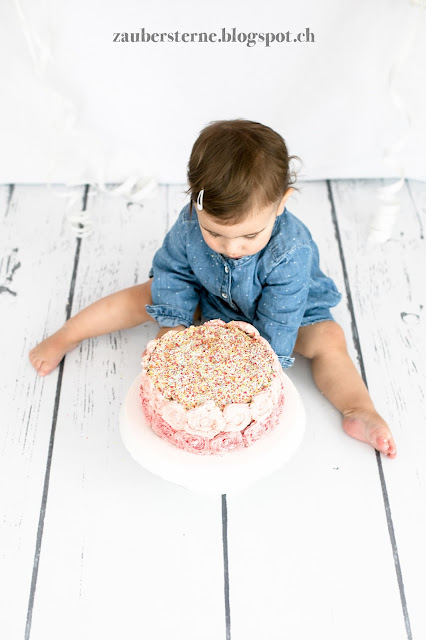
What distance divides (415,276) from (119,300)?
0.62 metres

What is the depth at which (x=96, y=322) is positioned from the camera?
1.36m

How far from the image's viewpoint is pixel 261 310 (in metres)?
1.22

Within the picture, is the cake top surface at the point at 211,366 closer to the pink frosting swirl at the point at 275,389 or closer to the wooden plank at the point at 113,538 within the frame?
the pink frosting swirl at the point at 275,389

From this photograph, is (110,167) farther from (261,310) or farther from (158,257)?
(261,310)

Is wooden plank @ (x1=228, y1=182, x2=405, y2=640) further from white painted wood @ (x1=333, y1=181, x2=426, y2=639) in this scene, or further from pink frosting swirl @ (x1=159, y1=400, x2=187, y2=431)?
pink frosting swirl @ (x1=159, y1=400, x2=187, y2=431)

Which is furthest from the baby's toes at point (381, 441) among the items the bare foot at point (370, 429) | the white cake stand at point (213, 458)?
the white cake stand at point (213, 458)

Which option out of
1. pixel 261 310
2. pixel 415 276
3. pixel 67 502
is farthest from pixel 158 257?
pixel 415 276

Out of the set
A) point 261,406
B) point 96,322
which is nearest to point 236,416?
point 261,406

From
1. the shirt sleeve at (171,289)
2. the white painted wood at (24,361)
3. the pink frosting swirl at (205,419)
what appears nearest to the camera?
the pink frosting swirl at (205,419)

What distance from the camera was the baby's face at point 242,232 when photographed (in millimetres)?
1048

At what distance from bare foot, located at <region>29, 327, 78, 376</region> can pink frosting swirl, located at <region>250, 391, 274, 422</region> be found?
472mm

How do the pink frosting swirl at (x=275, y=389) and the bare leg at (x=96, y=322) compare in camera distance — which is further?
the bare leg at (x=96, y=322)

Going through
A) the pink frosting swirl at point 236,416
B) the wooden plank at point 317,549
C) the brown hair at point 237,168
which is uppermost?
the brown hair at point 237,168

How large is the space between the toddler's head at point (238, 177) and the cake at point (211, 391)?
172mm
